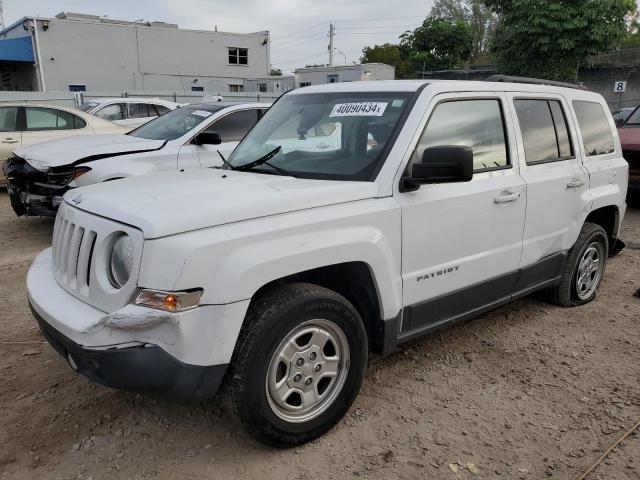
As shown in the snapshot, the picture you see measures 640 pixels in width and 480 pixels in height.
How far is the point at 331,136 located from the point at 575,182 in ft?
7.01

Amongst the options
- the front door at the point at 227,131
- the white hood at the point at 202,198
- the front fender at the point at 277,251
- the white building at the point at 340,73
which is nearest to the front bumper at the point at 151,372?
the front fender at the point at 277,251

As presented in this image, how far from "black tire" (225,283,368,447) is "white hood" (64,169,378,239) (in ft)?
1.44

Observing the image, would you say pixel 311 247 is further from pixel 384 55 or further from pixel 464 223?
pixel 384 55

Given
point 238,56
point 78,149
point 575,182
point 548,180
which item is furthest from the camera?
point 238,56

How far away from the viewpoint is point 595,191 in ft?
15.2

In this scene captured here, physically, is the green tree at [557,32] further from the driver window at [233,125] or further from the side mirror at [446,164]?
the side mirror at [446,164]

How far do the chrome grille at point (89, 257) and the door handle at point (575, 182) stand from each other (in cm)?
335

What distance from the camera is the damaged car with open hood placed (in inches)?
250

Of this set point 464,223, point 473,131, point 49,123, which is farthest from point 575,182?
point 49,123

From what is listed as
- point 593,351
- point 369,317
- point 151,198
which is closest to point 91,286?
point 151,198

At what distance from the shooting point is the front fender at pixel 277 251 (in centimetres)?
236

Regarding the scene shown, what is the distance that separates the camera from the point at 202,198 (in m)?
2.73

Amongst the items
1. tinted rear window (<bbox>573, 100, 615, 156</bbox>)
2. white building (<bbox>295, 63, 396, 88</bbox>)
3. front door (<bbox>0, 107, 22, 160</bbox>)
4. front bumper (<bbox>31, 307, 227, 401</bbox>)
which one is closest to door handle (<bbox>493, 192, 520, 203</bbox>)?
tinted rear window (<bbox>573, 100, 615, 156</bbox>)

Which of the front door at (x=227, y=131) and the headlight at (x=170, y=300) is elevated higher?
the front door at (x=227, y=131)
